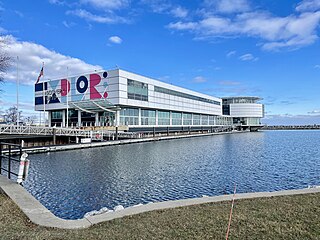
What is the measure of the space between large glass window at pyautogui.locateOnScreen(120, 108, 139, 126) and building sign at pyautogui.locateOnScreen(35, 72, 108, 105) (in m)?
5.62

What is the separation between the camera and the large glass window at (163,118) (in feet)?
239

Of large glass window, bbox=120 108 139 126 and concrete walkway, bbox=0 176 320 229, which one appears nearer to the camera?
concrete walkway, bbox=0 176 320 229

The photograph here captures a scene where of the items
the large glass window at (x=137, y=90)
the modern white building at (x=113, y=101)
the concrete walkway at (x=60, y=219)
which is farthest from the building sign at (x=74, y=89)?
the concrete walkway at (x=60, y=219)

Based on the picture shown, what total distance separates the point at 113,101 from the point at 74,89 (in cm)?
1255

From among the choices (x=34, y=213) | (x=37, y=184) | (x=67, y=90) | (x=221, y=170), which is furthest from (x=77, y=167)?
(x=67, y=90)

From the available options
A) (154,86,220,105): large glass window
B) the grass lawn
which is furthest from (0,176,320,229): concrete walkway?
(154,86,220,105): large glass window

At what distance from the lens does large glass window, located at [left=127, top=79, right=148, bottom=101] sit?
59.1 m

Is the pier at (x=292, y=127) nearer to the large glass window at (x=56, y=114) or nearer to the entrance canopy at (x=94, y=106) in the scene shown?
the entrance canopy at (x=94, y=106)

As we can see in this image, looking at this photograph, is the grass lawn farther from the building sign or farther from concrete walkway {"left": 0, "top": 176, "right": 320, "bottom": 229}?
the building sign

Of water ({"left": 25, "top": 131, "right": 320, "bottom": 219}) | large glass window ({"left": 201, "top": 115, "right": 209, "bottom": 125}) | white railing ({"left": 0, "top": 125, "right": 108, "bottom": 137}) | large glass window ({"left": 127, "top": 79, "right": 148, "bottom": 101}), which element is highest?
large glass window ({"left": 127, "top": 79, "right": 148, "bottom": 101})

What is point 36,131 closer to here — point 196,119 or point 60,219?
point 60,219

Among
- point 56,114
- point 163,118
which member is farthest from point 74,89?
point 163,118

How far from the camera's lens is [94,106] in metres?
58.3

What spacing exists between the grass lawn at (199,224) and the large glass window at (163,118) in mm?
65397
